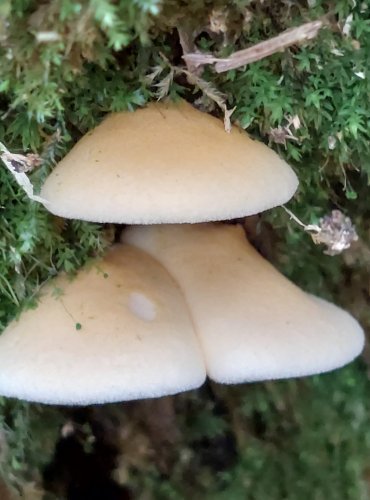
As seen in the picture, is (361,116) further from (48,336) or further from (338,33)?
(48,336)

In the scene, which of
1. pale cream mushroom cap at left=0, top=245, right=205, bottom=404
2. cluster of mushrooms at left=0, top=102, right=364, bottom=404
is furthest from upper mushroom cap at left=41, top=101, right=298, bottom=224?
pale cream mushroom cap at left=0, top=245, right=205, bottom=404

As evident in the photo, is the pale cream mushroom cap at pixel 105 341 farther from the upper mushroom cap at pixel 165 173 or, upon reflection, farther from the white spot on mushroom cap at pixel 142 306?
the upper mushroom cap at pixel 165 173

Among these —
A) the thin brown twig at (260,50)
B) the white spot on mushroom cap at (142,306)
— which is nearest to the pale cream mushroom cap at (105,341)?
the white spot on mushroom cap at (142,306)

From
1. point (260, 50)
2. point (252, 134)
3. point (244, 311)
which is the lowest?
point (244, 311)

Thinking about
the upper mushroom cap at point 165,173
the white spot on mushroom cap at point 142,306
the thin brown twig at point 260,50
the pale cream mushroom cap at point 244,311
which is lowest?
the pale cream mushroom cap at point 244,311

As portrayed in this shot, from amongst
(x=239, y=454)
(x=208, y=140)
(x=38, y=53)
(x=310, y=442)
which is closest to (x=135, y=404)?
(x=239, y=454)

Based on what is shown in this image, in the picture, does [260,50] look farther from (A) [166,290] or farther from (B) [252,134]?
(A) [166,290]

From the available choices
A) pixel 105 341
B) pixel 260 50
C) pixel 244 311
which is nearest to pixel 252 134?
pixel 260 50
